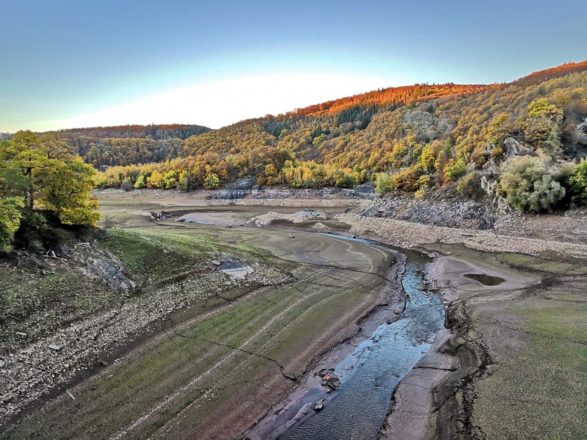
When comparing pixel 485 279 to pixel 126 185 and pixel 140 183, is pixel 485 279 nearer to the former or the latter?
pixel 140 183

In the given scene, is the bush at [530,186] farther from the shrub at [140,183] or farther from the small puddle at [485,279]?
the shrub at [140,183]

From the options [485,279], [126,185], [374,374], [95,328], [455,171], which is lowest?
[374,374]

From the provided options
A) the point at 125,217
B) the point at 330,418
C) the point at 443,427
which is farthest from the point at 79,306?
the point at 125,217

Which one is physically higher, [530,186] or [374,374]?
[530,186]

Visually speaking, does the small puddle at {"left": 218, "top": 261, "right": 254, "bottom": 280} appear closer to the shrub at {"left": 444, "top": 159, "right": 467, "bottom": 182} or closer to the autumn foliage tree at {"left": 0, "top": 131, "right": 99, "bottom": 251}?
the autumn foliage tree at {"left": 0, "top": 131, "right": 99, "bottom": 251}

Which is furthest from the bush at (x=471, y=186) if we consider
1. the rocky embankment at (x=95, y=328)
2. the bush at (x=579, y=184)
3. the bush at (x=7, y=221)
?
the bush at (x=7, y=221)

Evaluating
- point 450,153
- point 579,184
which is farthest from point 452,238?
point 450,153

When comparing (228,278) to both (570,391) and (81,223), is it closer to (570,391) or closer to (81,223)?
(81,223)

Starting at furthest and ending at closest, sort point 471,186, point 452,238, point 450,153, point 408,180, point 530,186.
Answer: point 450,153, point 408,180, point 471,186, point 452,238, point 530,186
